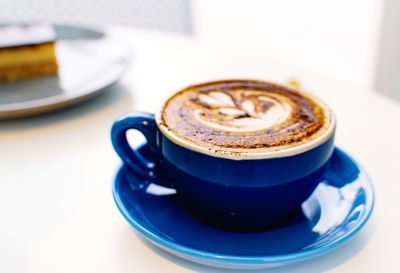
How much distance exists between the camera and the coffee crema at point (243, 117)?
0.40m

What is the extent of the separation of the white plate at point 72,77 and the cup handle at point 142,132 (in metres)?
0.24

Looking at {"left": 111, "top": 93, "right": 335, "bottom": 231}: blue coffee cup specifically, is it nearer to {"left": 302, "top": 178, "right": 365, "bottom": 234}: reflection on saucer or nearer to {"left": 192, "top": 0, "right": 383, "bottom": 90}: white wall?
{"left": 302, "top": 178, "right": 365, "bottom": 234}: reflection on saucer

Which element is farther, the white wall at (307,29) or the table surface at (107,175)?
the white wall at (307,29)

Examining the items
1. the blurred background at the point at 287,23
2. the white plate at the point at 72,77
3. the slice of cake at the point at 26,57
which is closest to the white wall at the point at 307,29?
the blurred background at the point at 287,23

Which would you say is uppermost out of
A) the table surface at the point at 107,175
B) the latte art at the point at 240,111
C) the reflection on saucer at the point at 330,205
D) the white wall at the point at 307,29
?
the latte art at the point at 240,111

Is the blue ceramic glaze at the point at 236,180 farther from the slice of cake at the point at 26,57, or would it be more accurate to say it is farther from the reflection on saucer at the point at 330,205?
the slice of cake at the point at 26,57

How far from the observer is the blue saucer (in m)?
0.37

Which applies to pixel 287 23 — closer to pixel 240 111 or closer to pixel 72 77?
pixel 72 77

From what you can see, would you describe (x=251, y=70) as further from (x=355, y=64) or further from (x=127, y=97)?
(x=355, y=64)

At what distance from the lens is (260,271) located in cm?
39

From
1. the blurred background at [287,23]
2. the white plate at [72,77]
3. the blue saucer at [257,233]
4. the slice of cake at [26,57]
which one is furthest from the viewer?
the blurred background at [287,23]

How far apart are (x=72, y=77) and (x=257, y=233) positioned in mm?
496

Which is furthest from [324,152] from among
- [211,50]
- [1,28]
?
[1,28]

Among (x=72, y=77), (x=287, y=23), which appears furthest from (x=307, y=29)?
(x=72, y=77)
